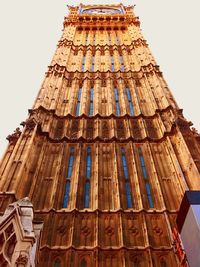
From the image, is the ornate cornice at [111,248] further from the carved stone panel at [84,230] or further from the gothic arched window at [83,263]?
the gothic arched window at [83,263]

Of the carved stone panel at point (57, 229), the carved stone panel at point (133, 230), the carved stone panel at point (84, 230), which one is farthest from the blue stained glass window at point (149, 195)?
the carved stone panel at point (57, 229)

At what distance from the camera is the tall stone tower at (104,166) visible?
466 inches

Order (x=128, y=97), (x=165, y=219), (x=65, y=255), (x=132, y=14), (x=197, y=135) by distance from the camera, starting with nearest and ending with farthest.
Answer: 1. (x=65, y=255)
2. (x=165, y=219)
3. (x=197, y=135)
4. (x=128, y=97)
5. (x=132, y=14)

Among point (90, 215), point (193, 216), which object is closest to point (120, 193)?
point (90, 215)

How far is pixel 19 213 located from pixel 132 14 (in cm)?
3517

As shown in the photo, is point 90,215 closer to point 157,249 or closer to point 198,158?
point 157,249

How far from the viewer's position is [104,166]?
15812 millimetres

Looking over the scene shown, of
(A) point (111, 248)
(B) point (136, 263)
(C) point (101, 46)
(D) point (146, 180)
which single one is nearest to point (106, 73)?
(C) point (101, 46)

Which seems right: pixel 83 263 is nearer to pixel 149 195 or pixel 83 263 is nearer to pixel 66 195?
pixel 66 195

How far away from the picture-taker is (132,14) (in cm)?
3941

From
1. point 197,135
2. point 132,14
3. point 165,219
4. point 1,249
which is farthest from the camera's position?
point 132,14

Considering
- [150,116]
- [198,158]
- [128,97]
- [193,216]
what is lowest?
[193,216]

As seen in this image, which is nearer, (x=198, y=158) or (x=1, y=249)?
(x=1, y=249)

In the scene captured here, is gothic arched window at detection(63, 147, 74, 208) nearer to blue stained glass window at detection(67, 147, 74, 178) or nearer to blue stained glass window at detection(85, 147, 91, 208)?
blue stained glass window at detection(67, 147, 74, 178)
